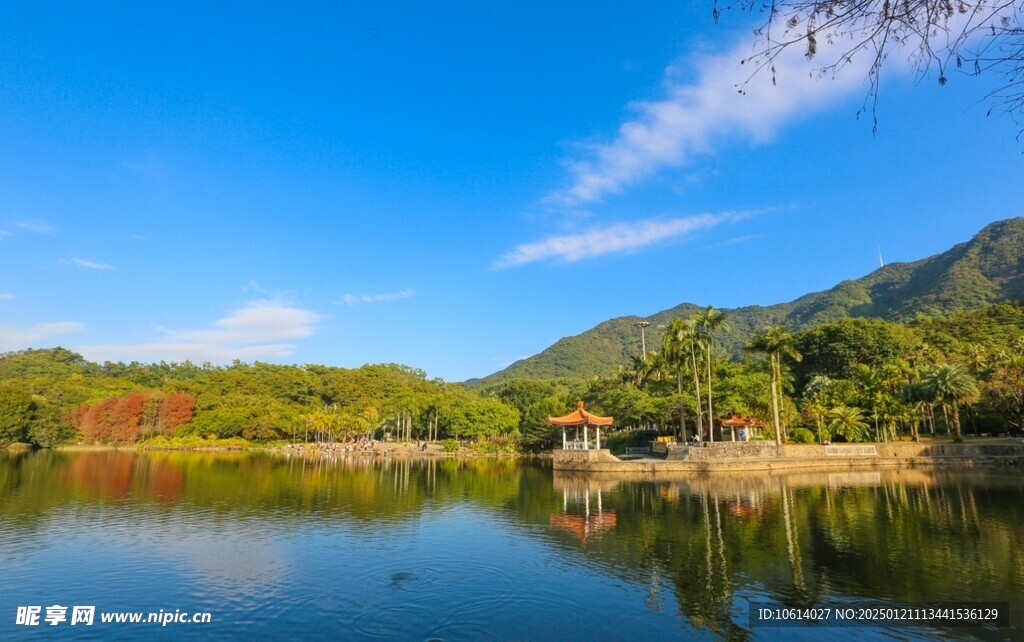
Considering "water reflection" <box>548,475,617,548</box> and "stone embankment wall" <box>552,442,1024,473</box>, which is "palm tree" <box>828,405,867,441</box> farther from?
"water reflection" <box>548,475,617,548</box>

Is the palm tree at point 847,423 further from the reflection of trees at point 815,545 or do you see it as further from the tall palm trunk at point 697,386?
the reflection of trees at point 815,545

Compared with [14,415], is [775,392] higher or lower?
higher

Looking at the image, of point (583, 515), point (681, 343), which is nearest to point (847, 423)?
point (681, 343)

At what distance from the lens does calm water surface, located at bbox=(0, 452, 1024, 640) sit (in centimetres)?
1288

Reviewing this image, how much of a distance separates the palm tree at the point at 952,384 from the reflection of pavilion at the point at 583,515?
119 feet

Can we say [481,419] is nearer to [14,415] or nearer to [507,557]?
[507,557]

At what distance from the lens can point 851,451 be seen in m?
→ 45.0

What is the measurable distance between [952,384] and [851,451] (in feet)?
39.0

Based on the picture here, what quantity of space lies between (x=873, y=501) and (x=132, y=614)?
3468 centimetres

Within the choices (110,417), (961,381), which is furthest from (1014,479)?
(110,417)

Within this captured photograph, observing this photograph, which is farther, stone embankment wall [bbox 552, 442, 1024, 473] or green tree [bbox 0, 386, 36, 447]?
green tree [bbox 0, 386, 36, 447]

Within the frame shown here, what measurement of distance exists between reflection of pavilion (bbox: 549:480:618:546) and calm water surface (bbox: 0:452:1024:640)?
20cm

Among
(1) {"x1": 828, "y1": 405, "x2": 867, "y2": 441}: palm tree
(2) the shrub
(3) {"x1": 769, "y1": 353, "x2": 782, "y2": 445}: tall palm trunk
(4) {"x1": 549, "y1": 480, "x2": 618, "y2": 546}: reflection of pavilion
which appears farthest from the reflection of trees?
(1) {"x1": 828, "y1": 405, "x2": 867, "y2": 441}: palm tree

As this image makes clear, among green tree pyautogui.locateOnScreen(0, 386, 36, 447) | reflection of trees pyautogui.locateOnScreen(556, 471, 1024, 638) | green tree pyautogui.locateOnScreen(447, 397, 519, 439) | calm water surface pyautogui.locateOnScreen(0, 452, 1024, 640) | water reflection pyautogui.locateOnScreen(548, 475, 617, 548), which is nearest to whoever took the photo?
calm water surface pyautogui.locateOnScreen(0, 452, 1024, 640)
